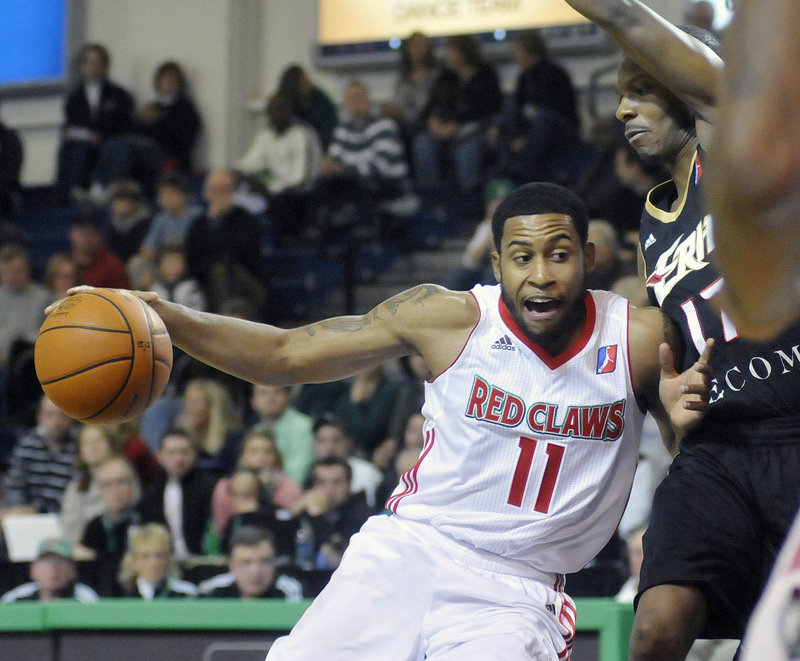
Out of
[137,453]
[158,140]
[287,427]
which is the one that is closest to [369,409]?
[287,427]

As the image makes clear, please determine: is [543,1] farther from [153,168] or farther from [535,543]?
[535,543]

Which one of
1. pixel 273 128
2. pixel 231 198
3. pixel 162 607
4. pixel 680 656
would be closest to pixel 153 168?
pixel 273 128

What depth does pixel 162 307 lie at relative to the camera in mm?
3570

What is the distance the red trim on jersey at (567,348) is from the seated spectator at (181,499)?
383 cm

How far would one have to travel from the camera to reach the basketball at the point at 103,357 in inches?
129

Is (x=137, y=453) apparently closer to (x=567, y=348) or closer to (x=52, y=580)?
(x=52, y=580)

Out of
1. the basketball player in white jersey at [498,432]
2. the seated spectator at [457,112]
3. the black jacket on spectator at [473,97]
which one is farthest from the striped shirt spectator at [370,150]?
the basketball player in white jersey at [498,432]

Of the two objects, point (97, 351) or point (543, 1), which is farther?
point (543, 1)

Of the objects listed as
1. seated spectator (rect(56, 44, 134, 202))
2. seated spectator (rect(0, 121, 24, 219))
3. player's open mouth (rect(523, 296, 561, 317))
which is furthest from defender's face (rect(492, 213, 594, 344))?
seated spectator (rect(0, 121, 24, 219))

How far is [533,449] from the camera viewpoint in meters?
3.30

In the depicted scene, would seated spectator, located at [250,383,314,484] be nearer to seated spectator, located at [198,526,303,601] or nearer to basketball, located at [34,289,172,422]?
seated spectator, located at [198,526,303,601]

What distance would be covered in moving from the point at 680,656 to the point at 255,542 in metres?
2.94

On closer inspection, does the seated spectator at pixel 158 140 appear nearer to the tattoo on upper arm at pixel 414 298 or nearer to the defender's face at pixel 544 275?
the tattoo on upper arm at pixel 414 298

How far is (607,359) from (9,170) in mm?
9666
